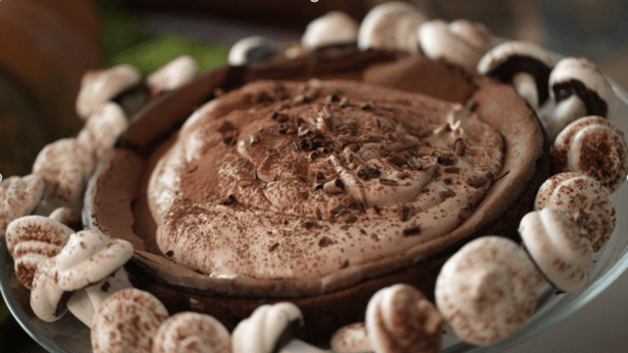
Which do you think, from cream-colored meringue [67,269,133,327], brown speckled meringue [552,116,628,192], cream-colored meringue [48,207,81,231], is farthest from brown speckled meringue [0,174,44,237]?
brown speckled meringue [552,116,628,192]

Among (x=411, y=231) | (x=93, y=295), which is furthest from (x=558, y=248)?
(x=93, y=295)

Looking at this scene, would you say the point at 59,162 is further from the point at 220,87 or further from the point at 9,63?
the point at 9,63

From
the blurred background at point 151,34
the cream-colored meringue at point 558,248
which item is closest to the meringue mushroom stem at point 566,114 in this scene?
the cream-colored meringue at point 558,248

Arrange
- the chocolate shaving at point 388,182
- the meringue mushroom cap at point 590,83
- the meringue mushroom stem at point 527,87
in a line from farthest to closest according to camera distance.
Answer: the meringue mushroom stem at point 527,87 < the meringue mushroom cap at point 590,83 < the chocolate shaving at point 388,182

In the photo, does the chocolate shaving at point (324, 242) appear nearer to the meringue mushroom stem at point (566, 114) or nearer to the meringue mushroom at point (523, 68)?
the meringue mushroom stem at point (566, 114)

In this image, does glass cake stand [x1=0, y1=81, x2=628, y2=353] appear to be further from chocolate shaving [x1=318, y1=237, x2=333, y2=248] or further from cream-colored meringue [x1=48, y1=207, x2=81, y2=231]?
chocolate shaving [x1=318, y1=237, x2=333, y2=248]

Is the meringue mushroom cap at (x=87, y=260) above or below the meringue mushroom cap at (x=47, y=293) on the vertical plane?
above

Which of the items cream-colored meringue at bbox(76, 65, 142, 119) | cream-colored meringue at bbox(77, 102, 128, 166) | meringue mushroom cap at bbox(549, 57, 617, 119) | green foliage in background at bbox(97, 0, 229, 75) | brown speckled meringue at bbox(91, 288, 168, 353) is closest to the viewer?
brown speckled meringue at bbox(91, 288, 168, 353)
